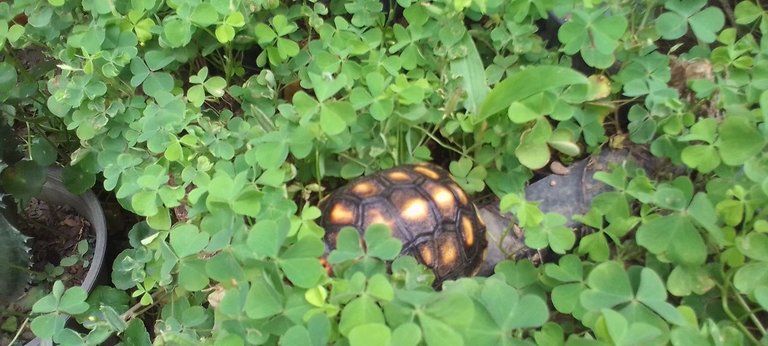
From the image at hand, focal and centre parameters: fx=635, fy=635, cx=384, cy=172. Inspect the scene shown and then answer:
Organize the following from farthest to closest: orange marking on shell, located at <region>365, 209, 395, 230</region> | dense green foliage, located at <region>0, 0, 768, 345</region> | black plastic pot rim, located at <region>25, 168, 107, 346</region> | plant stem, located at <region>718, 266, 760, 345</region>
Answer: black plastic pot rim, located at <region>25, 168, 107, 346</region>
orange marking on shell, located at <region>365, 209, 395, 230</region>
plant stem, located at <region>718, 266, 760, 345</region>
dense green foliage, located at <region>0, 0, 768, 345</region>

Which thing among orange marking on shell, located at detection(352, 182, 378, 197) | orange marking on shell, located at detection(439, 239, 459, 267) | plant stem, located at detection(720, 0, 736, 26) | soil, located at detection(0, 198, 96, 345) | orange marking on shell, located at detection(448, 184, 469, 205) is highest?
plant stem, located at detection(720, 0, 736, 26)

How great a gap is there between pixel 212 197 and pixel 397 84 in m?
0.42

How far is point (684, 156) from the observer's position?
1138 mm

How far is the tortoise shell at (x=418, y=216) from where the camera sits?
1.17 metres

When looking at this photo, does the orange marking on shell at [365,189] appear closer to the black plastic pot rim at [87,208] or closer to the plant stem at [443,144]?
the plant stem at [443,144]

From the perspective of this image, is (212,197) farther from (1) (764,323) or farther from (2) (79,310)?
(1) (764,323)

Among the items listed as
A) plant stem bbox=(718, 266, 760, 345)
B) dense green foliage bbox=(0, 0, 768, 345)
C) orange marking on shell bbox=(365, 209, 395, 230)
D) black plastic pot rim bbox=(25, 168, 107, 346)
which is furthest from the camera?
black plastic pot rim bbox=(25, 168, 107, 346)

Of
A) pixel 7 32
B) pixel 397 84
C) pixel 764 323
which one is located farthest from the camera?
pixel 7 32

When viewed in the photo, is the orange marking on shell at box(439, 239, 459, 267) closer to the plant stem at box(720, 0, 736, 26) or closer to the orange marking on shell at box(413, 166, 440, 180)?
the orange marking on shell at box(413, 166, 440, 180)

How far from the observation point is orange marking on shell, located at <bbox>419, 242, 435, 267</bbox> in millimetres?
1171

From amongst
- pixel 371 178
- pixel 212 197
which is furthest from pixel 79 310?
pixel 371 178

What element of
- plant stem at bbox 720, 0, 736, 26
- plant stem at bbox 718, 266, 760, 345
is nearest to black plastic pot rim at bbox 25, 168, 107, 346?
plant stem at bbox 718, 266, 760, 345

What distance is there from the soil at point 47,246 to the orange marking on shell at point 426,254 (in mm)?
905

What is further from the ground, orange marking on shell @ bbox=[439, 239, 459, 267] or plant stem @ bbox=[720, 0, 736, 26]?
plant stem @ bbox=[720, 0, 736, 26]
